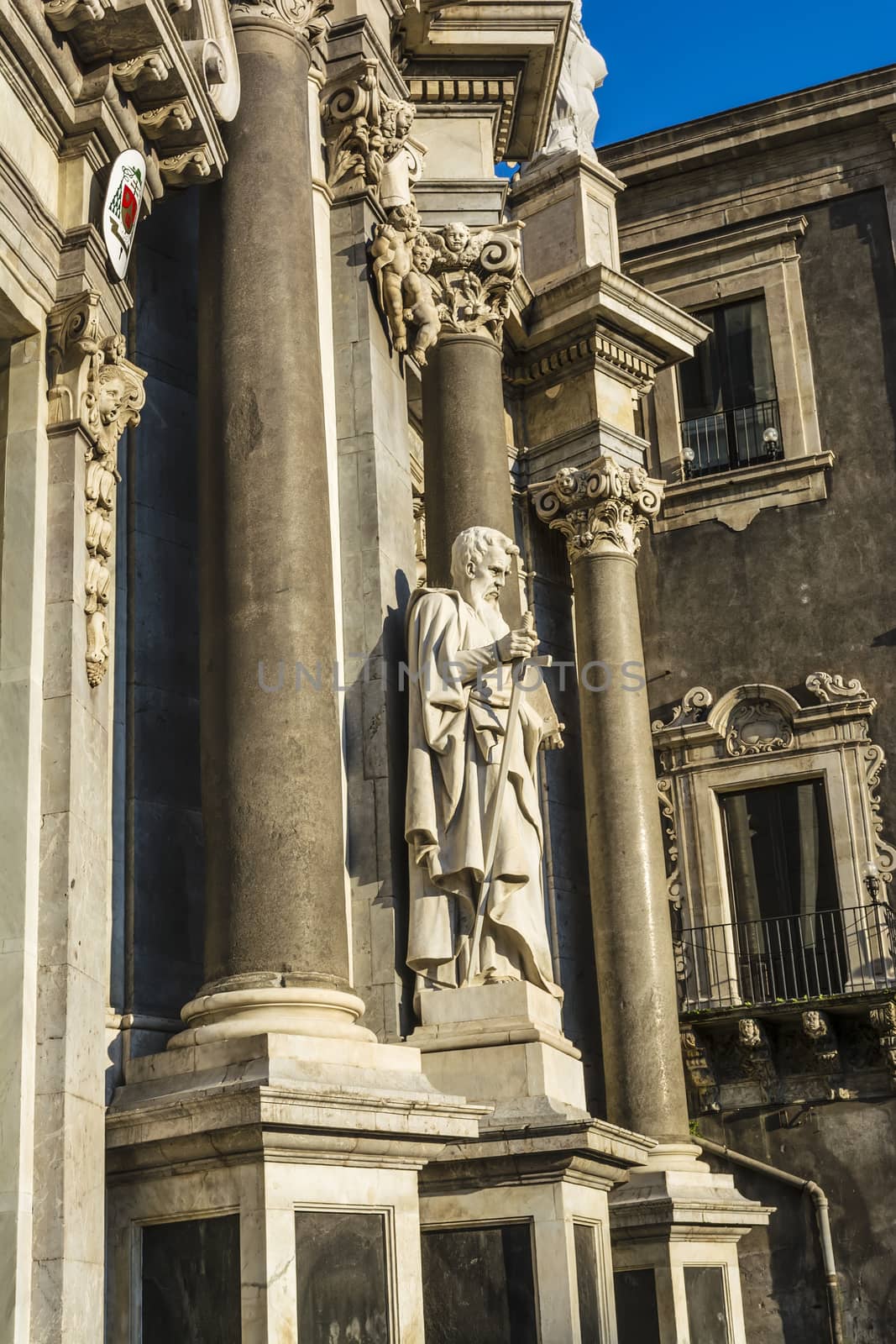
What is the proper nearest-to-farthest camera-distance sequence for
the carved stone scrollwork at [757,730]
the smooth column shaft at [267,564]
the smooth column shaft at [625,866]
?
A: the smooth column shaft at [267,564]
the smooth column shaft at [625,866]
the carved stone scrollwork at [757,730]

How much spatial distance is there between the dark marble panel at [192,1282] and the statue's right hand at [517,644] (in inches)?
171

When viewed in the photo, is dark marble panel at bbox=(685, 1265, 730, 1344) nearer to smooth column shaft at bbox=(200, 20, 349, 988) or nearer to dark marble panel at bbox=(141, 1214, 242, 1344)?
smooth column shaft at bbox=(200, 20, 349, 988)

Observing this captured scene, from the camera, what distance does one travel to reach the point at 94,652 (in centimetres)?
889

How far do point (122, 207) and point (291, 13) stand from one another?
2.65m

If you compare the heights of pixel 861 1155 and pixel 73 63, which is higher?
pixel 73 63

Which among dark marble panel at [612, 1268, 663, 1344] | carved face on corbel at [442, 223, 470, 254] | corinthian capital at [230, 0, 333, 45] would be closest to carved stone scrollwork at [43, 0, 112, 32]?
corinthian capital at [230, 0, 333, 45]

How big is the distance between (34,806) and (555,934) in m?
10.3

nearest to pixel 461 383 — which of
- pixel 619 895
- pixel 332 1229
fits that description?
pixel 619 895

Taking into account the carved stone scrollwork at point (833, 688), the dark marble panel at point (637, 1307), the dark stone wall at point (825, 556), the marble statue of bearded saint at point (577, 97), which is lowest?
the dark marble panel at point (637, 1307)

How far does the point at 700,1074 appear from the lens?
22.3 m

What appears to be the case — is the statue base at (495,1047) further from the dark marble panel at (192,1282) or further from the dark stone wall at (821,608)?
the dark stone wall at (821,608)

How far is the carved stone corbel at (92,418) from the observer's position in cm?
903

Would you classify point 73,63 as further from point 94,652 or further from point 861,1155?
point 861,1155

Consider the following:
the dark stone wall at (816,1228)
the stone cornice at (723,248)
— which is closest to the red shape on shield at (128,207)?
the dark stone wall at (816,1228)
